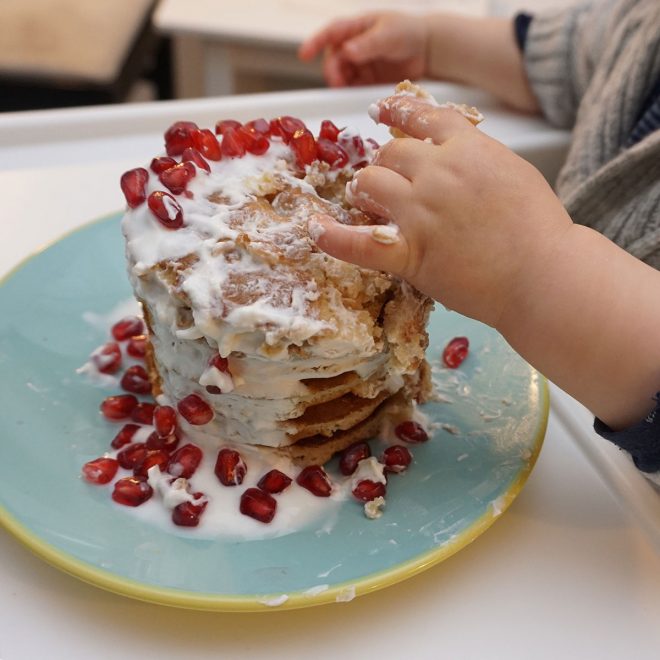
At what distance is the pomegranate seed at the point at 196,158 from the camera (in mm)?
833

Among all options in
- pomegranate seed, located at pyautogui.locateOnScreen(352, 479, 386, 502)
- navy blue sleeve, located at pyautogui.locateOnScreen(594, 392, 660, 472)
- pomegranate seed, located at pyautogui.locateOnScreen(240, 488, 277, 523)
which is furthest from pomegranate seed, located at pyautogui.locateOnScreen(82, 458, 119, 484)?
navy blue sleeve, located at pyautogui.locateOnScreen(594, 392, 660, 472)

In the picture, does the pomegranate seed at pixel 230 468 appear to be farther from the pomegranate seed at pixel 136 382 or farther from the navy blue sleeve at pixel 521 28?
the navy blue sleeve at pixel 521 28

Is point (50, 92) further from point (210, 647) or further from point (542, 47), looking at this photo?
point (210, 647)

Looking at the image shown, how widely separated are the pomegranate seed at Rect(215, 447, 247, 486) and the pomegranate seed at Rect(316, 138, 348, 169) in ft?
1.06

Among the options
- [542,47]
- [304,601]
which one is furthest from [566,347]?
[542,47]

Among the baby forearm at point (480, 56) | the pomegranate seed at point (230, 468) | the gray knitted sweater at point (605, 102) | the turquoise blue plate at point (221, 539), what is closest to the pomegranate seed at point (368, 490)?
the turquoise blue plate at point (221, 539)

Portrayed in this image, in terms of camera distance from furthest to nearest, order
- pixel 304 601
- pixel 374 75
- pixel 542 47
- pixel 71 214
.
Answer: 1. pixel 374 75
2. pixel 542 47
3. pixel 71 214
4. pixel 304 601

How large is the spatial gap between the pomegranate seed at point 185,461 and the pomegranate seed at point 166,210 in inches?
9.0

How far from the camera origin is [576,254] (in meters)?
0.76

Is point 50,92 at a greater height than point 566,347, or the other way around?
point 566,347

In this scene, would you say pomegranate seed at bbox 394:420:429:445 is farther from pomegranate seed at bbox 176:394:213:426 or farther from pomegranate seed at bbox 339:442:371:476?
pomegranate seed at bbox 176:394:213:426

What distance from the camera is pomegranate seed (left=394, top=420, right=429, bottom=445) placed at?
87 cm

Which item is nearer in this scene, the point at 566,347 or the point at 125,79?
the point at 566,347

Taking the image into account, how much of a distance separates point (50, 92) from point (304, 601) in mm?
1707
